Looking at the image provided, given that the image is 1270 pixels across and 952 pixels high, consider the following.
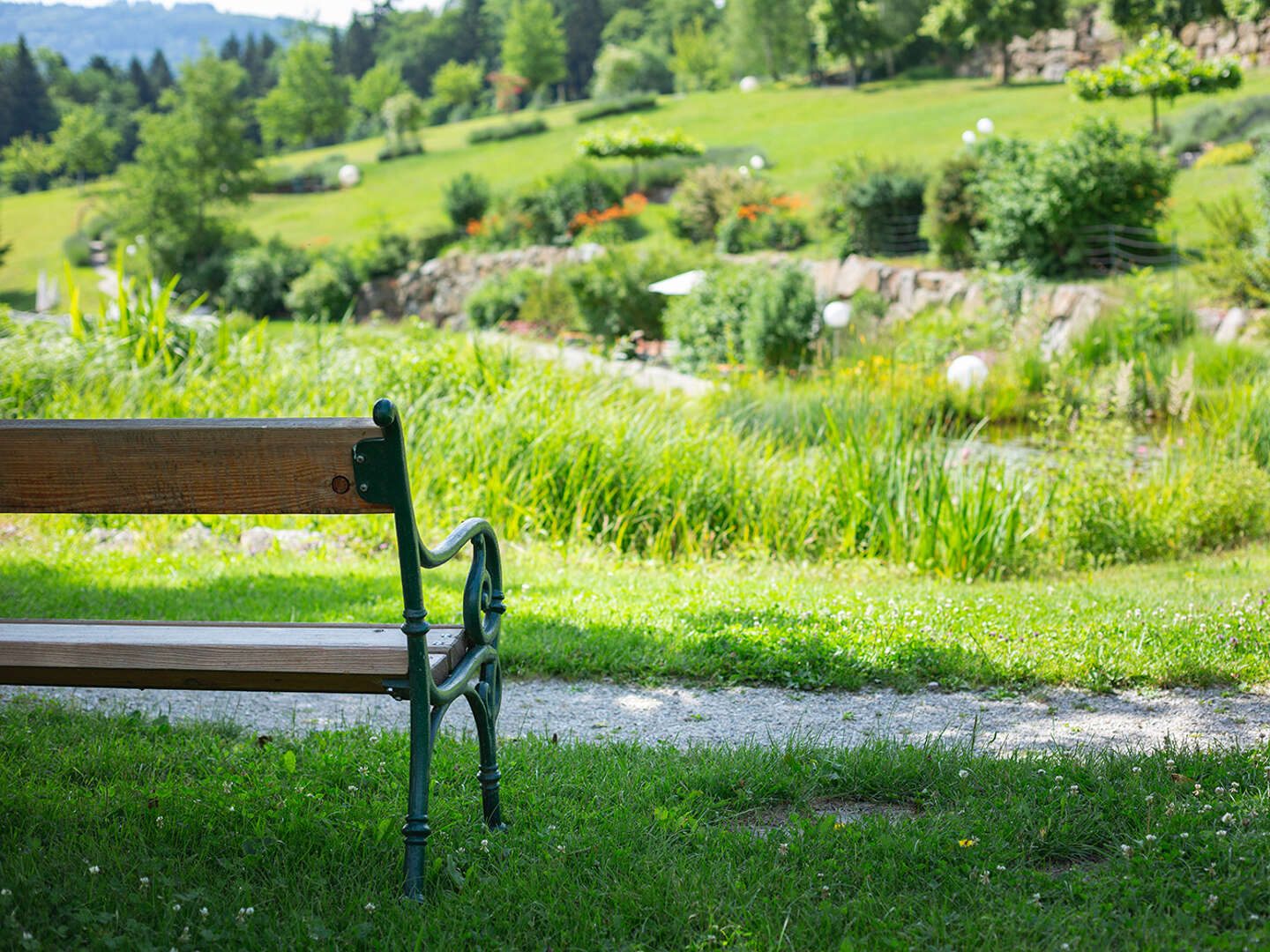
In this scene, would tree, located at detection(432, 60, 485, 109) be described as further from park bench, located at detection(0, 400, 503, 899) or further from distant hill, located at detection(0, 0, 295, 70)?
park bench, located at detection(0, 400, 503, 899)

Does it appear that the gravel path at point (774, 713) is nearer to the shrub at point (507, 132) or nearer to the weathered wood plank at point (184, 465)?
the weathered wood plank at point (184, 465)

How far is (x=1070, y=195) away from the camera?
13.5m

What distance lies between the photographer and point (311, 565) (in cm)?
500

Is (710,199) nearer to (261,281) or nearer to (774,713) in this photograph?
(261,281)

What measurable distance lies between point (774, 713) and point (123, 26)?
143674mm

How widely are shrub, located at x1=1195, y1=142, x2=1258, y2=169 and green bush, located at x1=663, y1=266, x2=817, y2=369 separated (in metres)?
11.0

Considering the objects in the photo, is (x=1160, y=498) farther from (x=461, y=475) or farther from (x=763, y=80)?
(x=763, y=80)

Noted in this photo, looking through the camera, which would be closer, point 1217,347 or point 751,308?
point 1217,347

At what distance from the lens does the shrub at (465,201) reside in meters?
25.9

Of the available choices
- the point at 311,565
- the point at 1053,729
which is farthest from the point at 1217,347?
the point at 311,565

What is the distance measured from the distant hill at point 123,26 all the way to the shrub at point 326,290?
214 ft

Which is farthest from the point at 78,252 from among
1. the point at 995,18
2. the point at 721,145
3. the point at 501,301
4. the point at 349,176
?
the point at 995,18

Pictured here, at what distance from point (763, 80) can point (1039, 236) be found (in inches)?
1508

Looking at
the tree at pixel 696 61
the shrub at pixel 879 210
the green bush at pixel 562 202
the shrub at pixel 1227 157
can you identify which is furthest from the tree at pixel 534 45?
the shrub at pixel 1227 157
